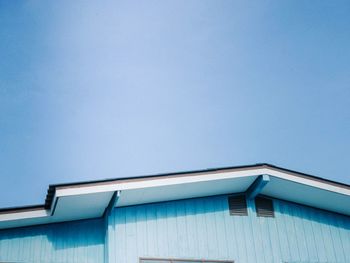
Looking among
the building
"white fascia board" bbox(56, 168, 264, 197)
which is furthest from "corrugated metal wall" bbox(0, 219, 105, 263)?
"white fascia board" bbox(56, 168, 264, 197)

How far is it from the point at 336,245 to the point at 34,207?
6.79 meters

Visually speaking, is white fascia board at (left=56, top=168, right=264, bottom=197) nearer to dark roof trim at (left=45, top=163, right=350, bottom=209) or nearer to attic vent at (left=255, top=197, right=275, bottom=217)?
dark roof trim at (left=45, top=163, right=350, bottom=209)

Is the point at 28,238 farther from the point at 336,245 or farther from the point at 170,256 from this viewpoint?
the point at 336,245

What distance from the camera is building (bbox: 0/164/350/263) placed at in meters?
9.36

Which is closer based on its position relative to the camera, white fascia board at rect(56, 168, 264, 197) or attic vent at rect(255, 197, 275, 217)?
white fascia board at rect(56, 168, 264, 197)

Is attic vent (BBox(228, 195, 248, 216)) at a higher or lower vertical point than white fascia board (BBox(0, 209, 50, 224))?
higher

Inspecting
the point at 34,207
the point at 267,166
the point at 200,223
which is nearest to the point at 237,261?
the point at 200,223

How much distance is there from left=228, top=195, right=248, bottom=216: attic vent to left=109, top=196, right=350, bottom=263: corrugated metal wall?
0.11 meters

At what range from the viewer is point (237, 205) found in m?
10.7

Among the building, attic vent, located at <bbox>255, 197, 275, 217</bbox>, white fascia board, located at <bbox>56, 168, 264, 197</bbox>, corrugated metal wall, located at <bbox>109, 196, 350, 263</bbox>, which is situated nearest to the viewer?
white fascia board, located at <bbox>56, 168, 264, 197</bbox>

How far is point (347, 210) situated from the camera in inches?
439

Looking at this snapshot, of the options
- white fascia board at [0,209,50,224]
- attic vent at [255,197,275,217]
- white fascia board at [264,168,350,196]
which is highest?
white fascia board at [264,168,350,196]

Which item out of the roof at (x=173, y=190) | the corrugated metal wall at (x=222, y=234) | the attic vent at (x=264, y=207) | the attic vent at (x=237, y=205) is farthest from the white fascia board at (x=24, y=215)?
the attic vent at (x=264, y=207)

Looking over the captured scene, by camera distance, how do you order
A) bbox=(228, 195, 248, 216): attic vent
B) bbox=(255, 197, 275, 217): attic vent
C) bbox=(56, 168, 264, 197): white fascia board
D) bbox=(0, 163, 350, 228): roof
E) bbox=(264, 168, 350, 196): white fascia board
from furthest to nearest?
bbox=(255, 197, 275, 217): attic vent → bbox=(228, 195, 248, 216): attic vent → bbox=(264, 168, 350, 196): white fascia board → bbox=(0, 163, 350, 228): roof → bbox=(56, 168, 264, 197): white fascia board
